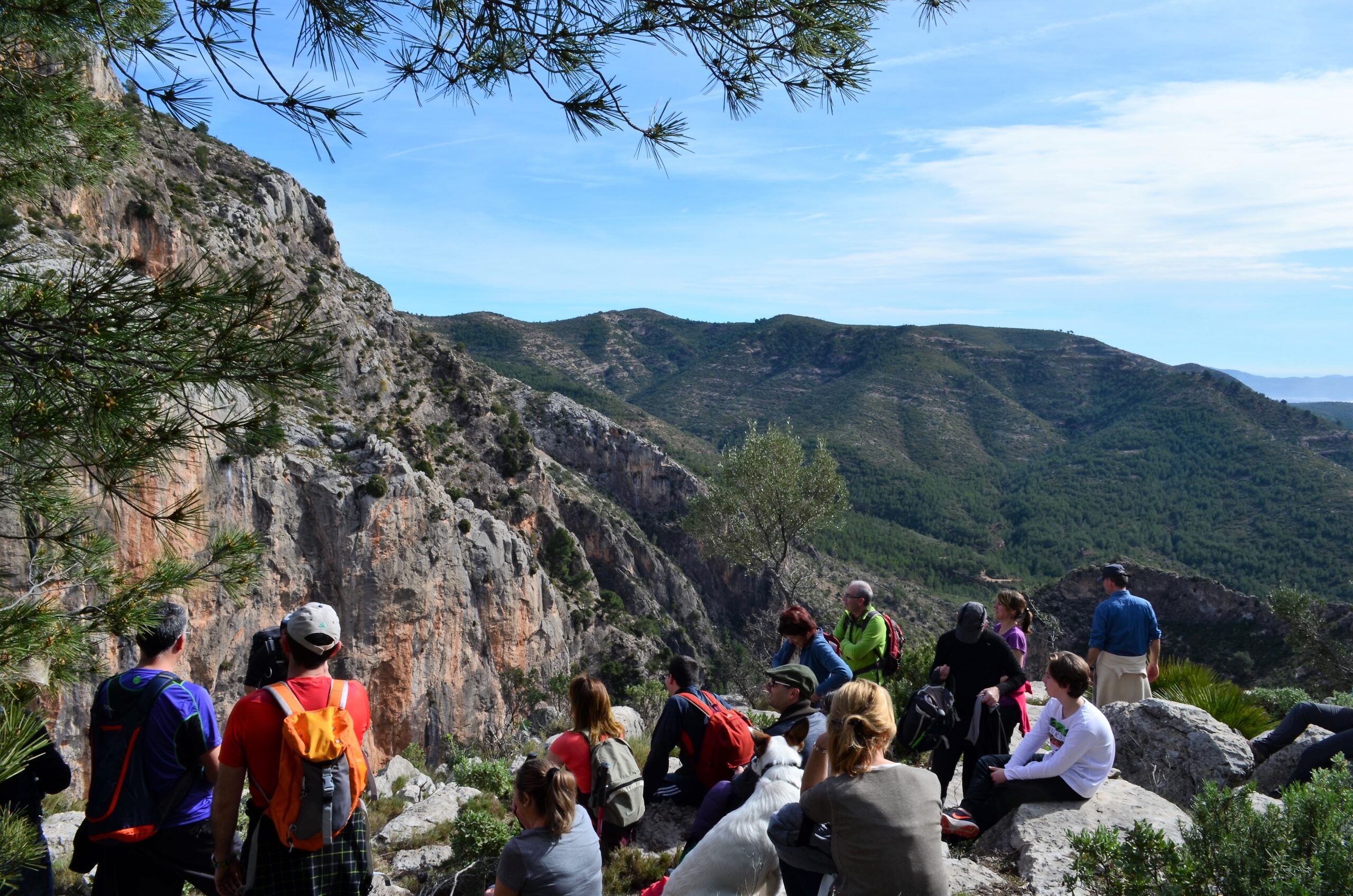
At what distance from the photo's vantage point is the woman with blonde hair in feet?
10.5

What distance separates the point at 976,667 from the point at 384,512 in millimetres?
24846

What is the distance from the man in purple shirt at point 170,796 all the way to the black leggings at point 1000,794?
451cm

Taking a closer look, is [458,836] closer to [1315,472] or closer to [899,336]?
[1315,472]

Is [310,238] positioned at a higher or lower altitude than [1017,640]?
higher

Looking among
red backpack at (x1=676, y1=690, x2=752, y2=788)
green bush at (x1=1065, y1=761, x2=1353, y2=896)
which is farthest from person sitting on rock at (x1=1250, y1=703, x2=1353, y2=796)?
red backpack at (x1=676, y1=690, x2=752, y2=788)

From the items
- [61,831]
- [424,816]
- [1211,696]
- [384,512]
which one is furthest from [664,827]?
[384,512]

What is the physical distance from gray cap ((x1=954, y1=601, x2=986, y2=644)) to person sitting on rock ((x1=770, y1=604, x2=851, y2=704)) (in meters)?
0.87

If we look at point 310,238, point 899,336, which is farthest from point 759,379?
point 310,238

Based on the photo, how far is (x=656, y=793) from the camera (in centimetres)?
510

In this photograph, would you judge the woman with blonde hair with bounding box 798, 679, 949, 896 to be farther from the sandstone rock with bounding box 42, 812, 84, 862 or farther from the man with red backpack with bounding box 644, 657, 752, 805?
the sandstone rock with bounding box 42, 812, 84, 862

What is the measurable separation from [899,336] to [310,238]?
9908cm

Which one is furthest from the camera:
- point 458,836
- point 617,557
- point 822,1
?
point 617,557

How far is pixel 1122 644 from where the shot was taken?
720 cm

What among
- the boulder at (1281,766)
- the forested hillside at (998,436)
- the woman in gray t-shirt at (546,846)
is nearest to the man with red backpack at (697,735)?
the woman in gray t-shirt at (546,846)
